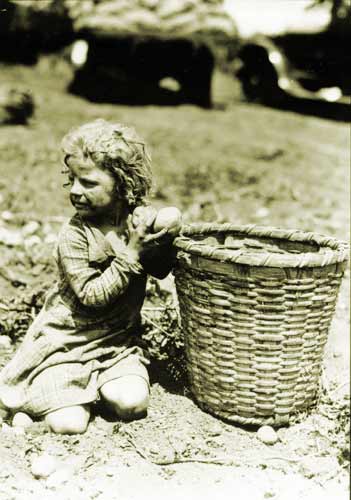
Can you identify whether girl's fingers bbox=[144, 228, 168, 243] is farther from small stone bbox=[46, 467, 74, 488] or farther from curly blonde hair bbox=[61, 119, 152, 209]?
small stone bbox=[46, 467, 74, 488]

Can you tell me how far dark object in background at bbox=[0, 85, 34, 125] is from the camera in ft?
24.5

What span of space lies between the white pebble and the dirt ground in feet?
0.07

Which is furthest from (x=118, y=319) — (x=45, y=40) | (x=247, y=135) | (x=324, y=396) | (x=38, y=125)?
(x=45, y=40)

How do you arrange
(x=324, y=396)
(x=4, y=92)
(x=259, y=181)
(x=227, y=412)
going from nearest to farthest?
1. (x=227, y=412)
2. (x=324, y=396)
3. (x=259, y=181)
4. (x=4, y=92)

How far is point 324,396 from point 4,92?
581cm

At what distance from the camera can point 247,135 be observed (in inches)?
324

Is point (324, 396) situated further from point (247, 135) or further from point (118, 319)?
point (247, 135)

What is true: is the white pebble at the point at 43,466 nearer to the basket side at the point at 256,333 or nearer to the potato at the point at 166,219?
the basket side at the point at 256,333

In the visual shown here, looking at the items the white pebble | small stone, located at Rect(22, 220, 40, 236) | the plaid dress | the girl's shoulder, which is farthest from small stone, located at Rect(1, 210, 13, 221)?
the white pebble

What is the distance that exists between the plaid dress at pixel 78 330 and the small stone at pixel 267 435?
0.58m

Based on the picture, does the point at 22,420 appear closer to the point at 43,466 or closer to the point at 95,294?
the point at 43,466

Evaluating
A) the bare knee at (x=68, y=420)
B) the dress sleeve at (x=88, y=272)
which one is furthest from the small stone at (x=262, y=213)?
the bare knee at (x=68, y=420)

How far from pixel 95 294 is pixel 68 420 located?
0.46 metres

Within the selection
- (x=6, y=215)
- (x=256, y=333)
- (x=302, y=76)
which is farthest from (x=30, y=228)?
(x=302, y=76)
